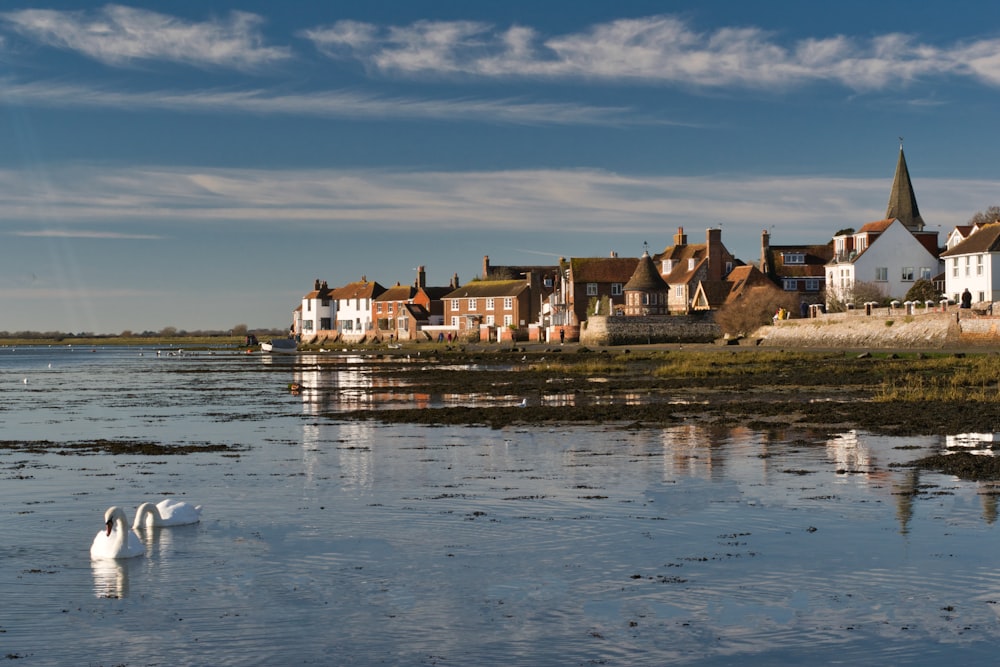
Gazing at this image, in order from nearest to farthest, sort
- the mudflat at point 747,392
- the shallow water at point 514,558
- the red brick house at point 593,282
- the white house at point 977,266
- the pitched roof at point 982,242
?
1. the shallow water at point 514,558
2. the mudflat at point 747,392
3. the white house at point 977,266
4. the pitched roof at point 982,242
5. the red brick house at point 593,282

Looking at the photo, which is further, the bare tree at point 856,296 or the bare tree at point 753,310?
the bare tree at point 753,310

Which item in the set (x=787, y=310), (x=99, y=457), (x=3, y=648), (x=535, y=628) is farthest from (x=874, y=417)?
(x=787, y=310)

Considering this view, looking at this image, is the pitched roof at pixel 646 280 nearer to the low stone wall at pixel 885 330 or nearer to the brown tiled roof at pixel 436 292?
the low stone wall at pixel 885 330

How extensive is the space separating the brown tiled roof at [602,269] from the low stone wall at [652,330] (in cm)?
2071

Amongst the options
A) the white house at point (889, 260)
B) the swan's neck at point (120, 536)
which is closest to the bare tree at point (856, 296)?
the white house at point (889, 260)

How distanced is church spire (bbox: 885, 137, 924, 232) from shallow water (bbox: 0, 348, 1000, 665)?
326 ft

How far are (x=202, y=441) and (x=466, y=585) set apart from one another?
1769cm

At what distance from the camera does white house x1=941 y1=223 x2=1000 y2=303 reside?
78.0m

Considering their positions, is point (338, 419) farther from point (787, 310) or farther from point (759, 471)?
Result: point (787, 310)

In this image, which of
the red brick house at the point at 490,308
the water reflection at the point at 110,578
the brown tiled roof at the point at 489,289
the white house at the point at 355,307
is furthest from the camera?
the white house at the point at 355,307

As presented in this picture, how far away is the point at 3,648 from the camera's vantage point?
34.5ft

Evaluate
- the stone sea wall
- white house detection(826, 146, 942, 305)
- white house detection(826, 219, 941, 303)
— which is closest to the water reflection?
the stone sea wall

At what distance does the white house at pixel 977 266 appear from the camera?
78.0 meters

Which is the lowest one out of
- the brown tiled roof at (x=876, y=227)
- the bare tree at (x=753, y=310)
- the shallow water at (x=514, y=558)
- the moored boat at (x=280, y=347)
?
the shallow water at (x=514, y=558)
